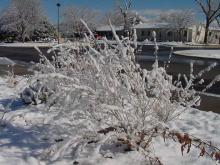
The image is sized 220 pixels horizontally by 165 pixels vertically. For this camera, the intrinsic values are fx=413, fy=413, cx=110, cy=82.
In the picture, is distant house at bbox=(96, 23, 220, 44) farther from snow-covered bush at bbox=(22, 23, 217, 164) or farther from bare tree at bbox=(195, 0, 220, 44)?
snow-covered bush at bbox=(22, 23, 217, 164)

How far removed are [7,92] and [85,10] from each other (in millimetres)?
78414

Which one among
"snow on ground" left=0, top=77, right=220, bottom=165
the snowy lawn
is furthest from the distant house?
the snowy lawn

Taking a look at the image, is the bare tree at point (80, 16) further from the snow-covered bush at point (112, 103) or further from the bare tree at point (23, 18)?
the snow-covered bush at point (112, 103)

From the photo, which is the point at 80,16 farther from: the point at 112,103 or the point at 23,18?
the point at 112,103

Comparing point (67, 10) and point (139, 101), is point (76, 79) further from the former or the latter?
point (67, 10)

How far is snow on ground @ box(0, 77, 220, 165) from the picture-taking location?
4.25m

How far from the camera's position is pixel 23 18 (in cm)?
6281

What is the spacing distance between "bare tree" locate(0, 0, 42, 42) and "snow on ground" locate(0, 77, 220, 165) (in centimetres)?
5742

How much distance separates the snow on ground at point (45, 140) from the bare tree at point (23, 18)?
57.4 meters

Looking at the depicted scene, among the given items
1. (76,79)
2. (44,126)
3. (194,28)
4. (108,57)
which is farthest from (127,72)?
(194,28)

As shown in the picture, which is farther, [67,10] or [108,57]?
[67,10]

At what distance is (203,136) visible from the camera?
533 cm

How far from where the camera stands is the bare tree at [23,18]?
205 ft

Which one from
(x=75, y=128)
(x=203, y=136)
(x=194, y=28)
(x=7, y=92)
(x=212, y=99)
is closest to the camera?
(x=75, y=128)
